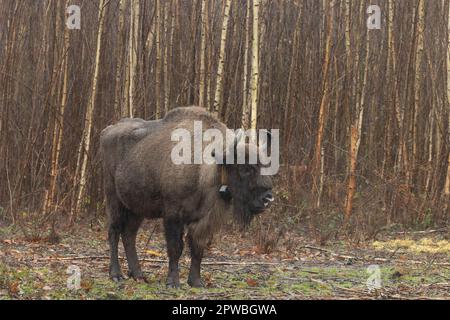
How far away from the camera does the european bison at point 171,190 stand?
25.2 ft

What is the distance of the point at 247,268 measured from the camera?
8836 millimetres

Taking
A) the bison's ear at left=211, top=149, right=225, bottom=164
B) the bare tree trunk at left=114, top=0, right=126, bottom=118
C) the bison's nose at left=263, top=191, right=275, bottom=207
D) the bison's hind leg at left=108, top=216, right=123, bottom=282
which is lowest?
the bison's hind leg at left=108, top=216, right=123, bottom=282

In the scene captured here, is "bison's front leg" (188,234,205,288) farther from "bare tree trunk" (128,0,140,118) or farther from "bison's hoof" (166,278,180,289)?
"bare tree trunk" (128,0,140,118)

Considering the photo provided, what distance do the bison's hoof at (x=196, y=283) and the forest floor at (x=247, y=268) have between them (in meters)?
0.07

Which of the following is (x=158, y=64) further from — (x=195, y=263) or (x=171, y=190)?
(x=195, y=263)

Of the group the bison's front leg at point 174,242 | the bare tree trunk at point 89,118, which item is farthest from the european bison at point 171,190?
the bare tree trunk at point 89,118

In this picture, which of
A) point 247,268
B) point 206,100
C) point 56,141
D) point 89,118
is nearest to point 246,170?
point 247,268

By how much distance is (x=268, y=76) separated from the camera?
14453mm

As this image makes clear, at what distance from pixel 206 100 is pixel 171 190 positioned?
5.28 metres

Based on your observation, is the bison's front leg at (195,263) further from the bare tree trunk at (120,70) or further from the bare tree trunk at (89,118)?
the bare tree trunk at (120,70)

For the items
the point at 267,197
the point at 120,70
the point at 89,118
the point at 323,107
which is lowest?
the point at 267,197

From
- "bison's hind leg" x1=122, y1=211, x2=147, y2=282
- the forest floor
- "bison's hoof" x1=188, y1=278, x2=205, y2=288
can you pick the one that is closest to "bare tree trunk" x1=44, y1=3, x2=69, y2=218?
the forest floor

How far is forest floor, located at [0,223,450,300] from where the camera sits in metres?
7.32

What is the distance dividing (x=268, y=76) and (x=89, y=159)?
12.5 ft
